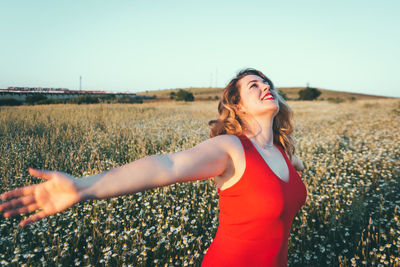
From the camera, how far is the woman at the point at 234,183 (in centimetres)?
96

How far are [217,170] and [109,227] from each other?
2.26m

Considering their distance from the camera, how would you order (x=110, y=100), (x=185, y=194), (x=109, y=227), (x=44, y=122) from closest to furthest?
(x=109, y=227) → (x=185, y=194) → (x=44, y=122) → (x=110, y=100)

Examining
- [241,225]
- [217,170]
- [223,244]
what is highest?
[217,170]

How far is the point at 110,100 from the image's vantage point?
19156mm

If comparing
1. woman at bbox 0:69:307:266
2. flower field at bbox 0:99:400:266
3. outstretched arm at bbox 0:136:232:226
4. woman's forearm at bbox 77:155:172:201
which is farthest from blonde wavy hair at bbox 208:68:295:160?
flower field at bbox 0:99:400:266

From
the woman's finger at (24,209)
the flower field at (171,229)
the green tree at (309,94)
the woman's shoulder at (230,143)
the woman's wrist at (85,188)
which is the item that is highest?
the green tree at (309,94)

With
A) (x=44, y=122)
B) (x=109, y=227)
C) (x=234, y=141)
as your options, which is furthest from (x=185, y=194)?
(x=44, y=122)

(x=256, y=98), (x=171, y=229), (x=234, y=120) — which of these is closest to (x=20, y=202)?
(x=234, y=120)

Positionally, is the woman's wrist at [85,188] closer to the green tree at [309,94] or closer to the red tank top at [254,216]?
the red tank top at [254,216]

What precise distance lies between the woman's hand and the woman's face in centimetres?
128

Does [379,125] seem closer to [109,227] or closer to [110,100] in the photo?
[109,227]

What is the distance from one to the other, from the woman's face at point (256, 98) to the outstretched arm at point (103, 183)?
66 centimetres

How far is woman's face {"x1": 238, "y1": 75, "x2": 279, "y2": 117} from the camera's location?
5.64 feet

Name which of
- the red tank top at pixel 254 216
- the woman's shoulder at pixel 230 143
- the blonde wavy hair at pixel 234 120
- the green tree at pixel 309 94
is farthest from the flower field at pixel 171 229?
the green tree at pixel 309 94
